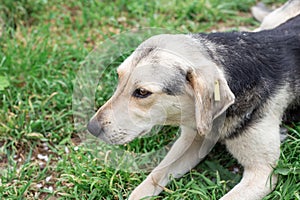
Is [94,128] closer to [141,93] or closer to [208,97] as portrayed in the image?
[141,93]

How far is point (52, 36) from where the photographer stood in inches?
220

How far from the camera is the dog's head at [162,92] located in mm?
3312

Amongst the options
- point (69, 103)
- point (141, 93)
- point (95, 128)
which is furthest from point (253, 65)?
point (69, 103)

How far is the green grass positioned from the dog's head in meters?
0.62

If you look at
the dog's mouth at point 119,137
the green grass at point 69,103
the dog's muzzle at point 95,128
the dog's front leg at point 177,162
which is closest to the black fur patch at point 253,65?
the dog's front leg at point 177,162

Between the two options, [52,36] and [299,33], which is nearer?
[299,33]

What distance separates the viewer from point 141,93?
10.9 feet

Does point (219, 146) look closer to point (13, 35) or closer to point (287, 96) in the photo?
point (287, 96)

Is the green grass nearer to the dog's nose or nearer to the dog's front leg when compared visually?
the dog's front leg

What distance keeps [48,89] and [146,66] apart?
179cm

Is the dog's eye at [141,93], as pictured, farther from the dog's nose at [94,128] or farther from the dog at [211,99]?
the dog's nose at [94,128]

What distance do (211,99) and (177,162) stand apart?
86 cm

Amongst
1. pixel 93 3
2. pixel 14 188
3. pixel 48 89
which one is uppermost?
pixel 93 3

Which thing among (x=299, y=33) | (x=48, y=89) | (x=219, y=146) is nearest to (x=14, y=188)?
(x=48, y=89)
